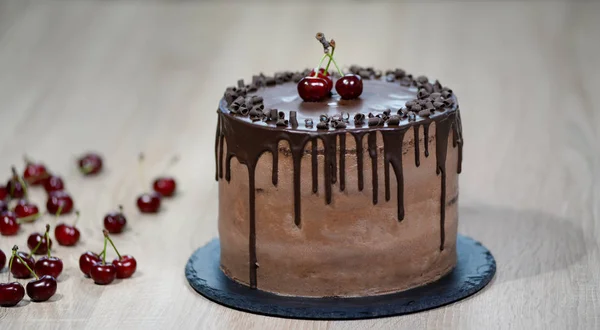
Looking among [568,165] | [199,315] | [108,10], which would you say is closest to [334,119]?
[199,315]

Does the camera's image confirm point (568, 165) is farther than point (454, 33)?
No

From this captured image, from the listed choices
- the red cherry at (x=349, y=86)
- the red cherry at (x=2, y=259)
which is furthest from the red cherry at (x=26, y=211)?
the red cherry at (x=349, y=86)

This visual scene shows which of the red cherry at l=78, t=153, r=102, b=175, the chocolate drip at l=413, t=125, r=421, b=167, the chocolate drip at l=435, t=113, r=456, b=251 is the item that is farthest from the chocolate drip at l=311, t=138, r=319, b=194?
the red cherry at l=78, t=153, r=102, b=175

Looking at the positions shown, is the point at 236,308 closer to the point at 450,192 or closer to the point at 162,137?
the point at 450,192

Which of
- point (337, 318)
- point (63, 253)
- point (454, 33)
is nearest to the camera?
point (337, 318)

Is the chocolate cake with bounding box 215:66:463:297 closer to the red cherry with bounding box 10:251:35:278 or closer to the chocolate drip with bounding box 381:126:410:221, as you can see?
the chocolate drip with bounding box 381:126:410:221

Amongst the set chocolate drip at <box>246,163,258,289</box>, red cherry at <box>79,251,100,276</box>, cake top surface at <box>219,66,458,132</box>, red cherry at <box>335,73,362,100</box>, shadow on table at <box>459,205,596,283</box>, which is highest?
red cherry at <box>335,73,362,100</box>

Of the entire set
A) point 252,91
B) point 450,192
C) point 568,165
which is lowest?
point 568,165
